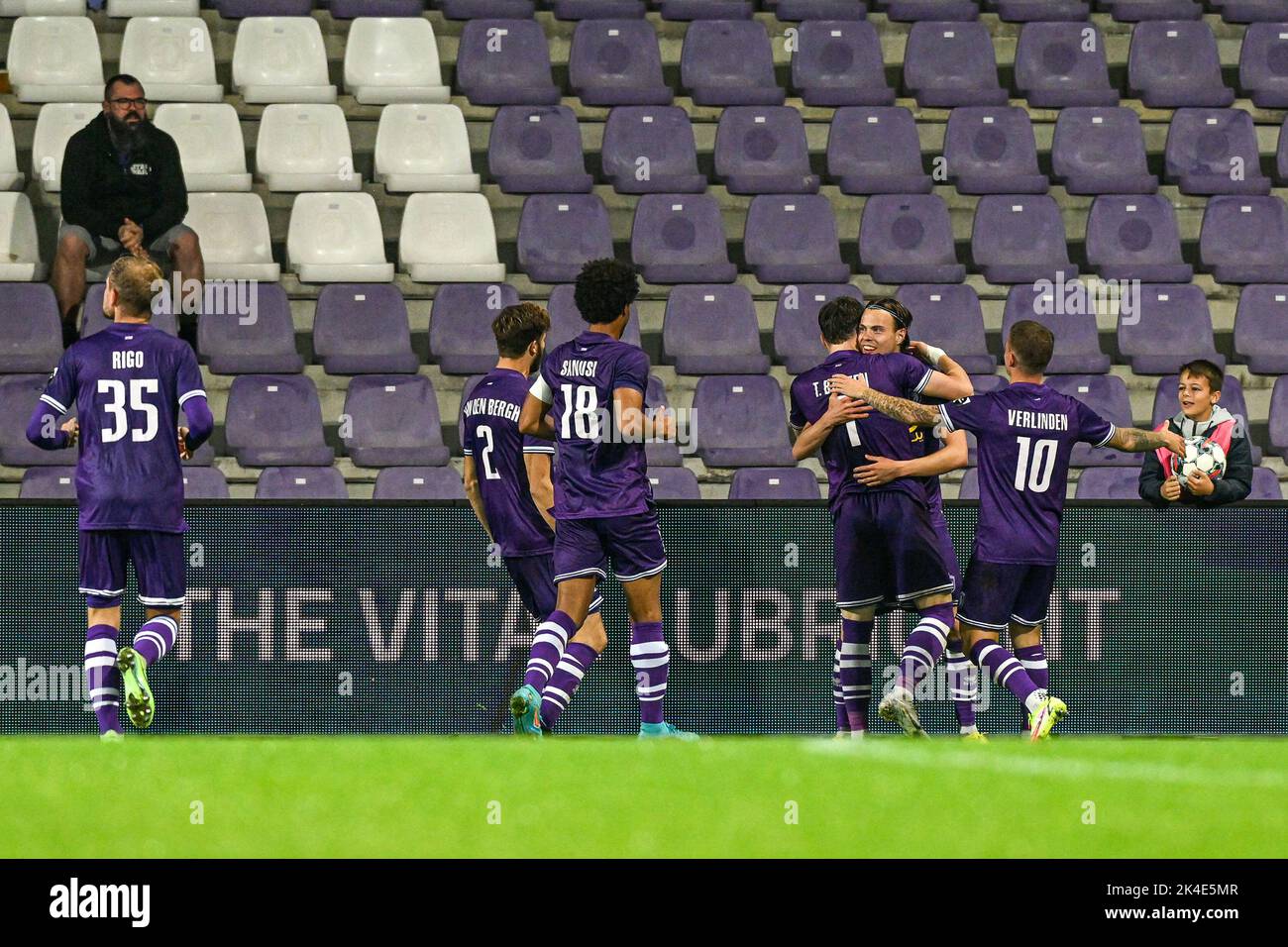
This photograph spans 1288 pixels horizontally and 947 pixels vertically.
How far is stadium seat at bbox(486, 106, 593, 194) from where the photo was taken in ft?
38.9

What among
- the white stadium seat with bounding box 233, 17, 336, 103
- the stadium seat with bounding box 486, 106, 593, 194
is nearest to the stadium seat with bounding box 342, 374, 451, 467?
the stadium seat with bounding box 486, 106, 593, 194

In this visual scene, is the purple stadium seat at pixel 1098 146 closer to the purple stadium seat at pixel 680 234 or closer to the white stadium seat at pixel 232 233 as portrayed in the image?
the purple stadium seat at pixel 680 234

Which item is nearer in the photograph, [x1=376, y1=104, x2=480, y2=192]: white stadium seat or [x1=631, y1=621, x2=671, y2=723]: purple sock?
[x1=631, y1=621, x2=671, y2=723]: purple sock

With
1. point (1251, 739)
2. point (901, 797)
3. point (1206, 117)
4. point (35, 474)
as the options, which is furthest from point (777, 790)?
point (1206, 117)

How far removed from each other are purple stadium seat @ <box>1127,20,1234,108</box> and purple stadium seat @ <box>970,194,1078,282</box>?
1504mm

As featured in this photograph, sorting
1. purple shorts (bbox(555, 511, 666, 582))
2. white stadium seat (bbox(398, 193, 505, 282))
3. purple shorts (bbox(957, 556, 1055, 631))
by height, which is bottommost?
purple shorts (bbox(957, 556, 1055, 631))

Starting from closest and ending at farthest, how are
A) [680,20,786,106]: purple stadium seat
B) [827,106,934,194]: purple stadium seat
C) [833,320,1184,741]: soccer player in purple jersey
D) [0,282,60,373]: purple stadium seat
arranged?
[833,320,1184,741]: soccer player in purple jersey < [0,282,60,373]: purple stadium seat < [827,106,934,194]: purple stadium seat < [680,20,786,106]: purple stadium seat

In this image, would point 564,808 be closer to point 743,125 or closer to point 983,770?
point 983,770

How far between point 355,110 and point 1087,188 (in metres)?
4.56

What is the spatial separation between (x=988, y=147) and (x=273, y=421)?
4.79 meters

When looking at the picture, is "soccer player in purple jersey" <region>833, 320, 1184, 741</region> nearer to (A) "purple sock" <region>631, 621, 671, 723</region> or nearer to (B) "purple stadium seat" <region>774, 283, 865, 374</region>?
(A) "purple sock" <region>631, 621, 671, 723</region>

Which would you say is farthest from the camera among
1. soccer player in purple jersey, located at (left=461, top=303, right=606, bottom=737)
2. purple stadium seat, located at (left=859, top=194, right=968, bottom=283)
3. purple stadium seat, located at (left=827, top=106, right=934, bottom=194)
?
purple stadium seat, located at (left=827, top=106, right=934, bottom=194)

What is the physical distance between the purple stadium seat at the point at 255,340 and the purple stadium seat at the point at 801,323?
2656mm

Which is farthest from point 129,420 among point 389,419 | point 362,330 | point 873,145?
point 873,145
